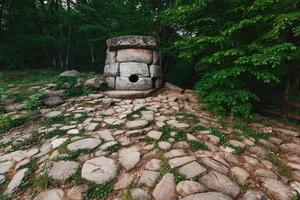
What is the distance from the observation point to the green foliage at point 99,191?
245 centimetres

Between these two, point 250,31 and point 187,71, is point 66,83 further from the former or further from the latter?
point 187,71

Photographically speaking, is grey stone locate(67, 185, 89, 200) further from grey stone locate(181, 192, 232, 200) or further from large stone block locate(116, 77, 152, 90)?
large stone block locate(116, 77, 152, 90)

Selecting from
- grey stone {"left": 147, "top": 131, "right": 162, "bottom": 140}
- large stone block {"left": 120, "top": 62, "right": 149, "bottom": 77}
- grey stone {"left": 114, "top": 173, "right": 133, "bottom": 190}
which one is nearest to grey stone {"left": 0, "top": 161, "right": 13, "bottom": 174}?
grey stone {"left": 114, "top": 173, "right": 133, "bottom": 190}

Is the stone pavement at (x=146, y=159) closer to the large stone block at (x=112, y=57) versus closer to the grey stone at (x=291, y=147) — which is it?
the grey stone at (x=291, y=147)

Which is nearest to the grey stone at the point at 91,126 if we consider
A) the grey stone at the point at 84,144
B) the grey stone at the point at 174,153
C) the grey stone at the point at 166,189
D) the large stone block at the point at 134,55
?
the grey stone at the point at 84,144

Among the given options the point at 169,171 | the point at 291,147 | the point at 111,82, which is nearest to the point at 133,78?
the point at 111,82

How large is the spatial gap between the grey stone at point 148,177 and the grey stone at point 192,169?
0.35 meters

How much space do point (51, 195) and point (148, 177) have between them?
3.97 ft

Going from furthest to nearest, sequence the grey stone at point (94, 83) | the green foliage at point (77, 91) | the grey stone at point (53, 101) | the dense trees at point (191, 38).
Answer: the grey stone at point (94, 83), the green foliage at point (77, 91), the grey stone at point (53, 101), the dense trees at point (191, 38)

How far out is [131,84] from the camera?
6.91 meters

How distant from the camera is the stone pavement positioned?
250 cm

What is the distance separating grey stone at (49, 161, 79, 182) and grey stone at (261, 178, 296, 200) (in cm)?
255

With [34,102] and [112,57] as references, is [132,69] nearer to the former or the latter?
[112,57]

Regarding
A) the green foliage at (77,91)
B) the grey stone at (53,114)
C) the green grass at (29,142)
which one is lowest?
the green grass at (29,142)
